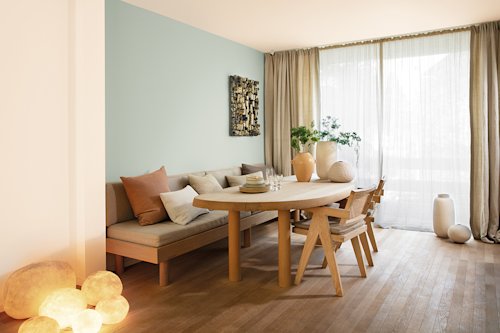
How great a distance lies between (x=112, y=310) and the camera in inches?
100.0

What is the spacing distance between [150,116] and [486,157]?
3788mm

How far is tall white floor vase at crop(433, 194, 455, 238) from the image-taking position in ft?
15.6

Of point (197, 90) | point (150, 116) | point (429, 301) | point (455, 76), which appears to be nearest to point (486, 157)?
point (455, 76)

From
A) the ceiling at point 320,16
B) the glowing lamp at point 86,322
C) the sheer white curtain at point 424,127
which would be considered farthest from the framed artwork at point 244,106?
the glowing lamp at point 86,322

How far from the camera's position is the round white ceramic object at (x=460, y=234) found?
4.46 m

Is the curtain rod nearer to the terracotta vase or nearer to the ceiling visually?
the ceiling

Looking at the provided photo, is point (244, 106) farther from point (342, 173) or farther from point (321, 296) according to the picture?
point (321, 296)

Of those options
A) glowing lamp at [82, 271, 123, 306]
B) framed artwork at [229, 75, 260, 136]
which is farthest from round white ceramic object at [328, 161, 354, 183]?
glowing lamp at [82, 271, 123, 306]

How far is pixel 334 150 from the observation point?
4.38 m

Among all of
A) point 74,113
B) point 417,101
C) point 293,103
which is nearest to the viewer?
point 74,113

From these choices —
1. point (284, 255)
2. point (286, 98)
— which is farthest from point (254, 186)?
point (286, 98)

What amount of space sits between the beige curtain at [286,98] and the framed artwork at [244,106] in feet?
0.96

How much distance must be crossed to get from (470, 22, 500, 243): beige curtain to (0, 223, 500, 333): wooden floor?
0.64 meters

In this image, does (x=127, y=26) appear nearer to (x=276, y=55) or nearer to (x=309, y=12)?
(x=309, y=12)
